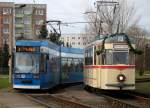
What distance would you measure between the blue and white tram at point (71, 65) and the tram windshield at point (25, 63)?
8.59 metres

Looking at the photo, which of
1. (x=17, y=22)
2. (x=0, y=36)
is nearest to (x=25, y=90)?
(x=0, y=36)

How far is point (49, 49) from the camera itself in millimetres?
30766

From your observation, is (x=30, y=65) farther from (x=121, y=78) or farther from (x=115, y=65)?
(x=121, y=78)

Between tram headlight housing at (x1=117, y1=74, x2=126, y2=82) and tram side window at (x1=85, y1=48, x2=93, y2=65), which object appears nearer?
tram headlight housing at (x1=117, y1=74, x2=126, y2=82)

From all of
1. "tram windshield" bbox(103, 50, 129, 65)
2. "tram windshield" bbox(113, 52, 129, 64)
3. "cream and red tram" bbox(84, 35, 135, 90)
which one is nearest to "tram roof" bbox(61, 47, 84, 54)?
"cream and red tram" bbox(84, 35, 135, 90)

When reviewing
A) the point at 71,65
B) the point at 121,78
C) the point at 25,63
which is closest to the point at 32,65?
the point at 25,63

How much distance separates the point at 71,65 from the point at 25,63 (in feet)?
38.7

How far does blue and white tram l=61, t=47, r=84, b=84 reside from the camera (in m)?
38.5

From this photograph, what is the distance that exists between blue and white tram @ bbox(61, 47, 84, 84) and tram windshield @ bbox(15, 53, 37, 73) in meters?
8.59

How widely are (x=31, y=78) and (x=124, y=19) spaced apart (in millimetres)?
37816

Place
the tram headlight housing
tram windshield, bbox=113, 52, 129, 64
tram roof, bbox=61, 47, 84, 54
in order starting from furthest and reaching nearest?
tram roof, bbox=61, 47, 84, 54
tram windshield, bbox=113, 52, 129, 64
the tram headlight housing

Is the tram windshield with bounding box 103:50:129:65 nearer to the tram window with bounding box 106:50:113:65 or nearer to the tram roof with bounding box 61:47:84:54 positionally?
the tram window with bounding box 106:50:113:65

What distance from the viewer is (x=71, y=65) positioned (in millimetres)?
40969

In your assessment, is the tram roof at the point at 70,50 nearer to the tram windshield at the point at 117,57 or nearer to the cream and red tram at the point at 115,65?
the cream and red tram at the point at 115,65
